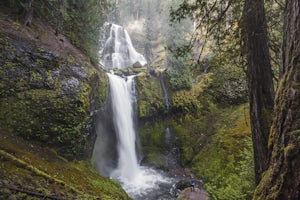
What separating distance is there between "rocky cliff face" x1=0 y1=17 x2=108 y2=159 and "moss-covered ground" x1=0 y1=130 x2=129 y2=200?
24.8 inches

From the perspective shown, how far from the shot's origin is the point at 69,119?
31.9 ft

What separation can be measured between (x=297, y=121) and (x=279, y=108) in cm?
41

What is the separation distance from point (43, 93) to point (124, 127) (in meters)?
9.11

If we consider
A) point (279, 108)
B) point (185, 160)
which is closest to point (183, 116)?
point (185, 160)

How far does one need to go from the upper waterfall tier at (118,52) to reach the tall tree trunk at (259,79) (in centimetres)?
3330

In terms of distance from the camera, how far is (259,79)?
410 centimetres

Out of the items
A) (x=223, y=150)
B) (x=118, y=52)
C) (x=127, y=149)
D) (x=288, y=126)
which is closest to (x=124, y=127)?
(x=127, y=149)

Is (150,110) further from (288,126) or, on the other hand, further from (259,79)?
(288,126)

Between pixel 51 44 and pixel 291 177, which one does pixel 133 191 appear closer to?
pixel 51 44

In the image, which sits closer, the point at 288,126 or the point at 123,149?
the point at 288,126

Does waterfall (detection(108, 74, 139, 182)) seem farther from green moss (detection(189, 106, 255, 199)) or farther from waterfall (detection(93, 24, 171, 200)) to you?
green moss (detection(189, 106, 255, 199))

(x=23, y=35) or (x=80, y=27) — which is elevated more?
(x=80, y=27)

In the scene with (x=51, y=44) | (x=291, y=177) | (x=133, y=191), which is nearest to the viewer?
(x=291, y=177)

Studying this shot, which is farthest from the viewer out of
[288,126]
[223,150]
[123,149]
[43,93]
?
[123,149]
